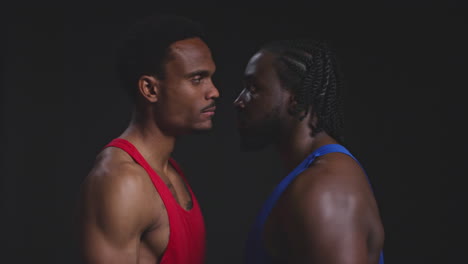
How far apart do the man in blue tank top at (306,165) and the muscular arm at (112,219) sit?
1.58ft

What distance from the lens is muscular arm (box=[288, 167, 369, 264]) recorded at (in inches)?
74.6

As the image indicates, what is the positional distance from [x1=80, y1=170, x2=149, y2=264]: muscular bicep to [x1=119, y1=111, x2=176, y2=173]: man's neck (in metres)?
0.27

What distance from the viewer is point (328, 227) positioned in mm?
1907

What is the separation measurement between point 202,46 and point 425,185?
233 centimetres

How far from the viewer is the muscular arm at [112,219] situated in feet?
6.67

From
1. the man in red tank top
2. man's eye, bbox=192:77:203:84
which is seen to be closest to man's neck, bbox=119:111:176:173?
the man in red tank top

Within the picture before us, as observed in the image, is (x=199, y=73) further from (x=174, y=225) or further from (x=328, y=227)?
(x=328, y=227)

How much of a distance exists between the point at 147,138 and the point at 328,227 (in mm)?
863

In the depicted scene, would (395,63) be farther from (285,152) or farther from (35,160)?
(35,160)

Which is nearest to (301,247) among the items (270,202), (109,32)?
(270,202)

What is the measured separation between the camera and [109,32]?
4.16 metres

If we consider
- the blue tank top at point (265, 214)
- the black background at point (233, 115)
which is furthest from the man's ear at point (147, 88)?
Result: the black background at point (233, 115)

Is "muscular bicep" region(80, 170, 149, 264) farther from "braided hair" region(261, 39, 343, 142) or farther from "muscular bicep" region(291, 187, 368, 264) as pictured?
"braided hair" region(261, 39, 343, 142)

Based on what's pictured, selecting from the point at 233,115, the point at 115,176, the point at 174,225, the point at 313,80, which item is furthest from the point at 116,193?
the point at 233,115
